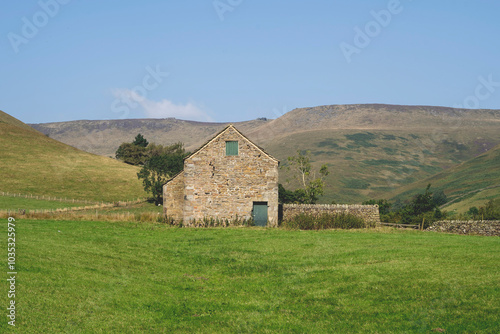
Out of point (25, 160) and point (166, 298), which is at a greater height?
point (25, 160)

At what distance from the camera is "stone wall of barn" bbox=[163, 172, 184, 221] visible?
3947 centimetres

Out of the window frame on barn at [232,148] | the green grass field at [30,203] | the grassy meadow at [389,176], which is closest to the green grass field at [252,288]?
the window frame on barn at [232,148]

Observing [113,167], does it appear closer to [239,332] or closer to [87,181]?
[87,181]

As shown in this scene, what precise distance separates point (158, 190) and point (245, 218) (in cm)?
4227

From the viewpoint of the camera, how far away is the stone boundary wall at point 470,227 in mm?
33250

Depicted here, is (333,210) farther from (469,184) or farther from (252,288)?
(469,184)

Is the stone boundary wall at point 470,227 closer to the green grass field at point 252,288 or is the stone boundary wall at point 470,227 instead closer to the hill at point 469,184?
the green grass field at point 252,288

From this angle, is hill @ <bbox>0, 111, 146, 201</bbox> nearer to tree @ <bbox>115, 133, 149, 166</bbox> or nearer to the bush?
tree @ <bbox>115, 133, 149, 166</bbox>

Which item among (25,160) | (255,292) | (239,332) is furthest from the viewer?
(25,160)

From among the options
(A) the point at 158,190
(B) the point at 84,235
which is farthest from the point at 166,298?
(A) the point at 158,190

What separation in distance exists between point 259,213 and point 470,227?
14832 millimetres

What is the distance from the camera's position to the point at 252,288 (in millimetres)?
16625

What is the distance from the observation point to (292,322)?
1257cm

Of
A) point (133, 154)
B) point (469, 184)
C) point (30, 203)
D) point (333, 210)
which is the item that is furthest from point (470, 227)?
point (133, 154)
